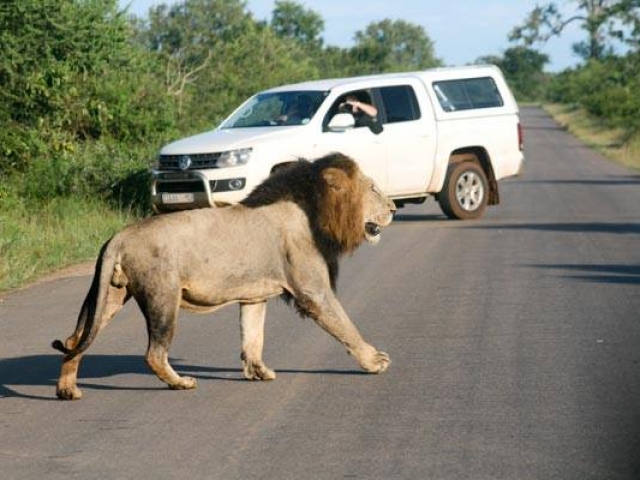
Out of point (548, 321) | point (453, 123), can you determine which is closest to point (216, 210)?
point (548, 321)

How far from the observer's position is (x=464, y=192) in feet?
66.3

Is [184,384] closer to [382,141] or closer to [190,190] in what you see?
→ [190,190]

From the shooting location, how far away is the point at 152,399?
8.27 meters

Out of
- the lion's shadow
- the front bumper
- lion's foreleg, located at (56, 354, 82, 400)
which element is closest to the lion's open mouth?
the lion's shadow

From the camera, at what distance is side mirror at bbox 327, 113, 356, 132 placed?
61.3ft

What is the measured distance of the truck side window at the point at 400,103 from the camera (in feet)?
64.3

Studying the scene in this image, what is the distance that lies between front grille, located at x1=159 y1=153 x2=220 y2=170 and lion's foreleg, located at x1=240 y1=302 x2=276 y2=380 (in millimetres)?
9298

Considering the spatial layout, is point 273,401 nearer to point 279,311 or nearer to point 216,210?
point 216,210

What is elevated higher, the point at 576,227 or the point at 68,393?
the point at 68,393

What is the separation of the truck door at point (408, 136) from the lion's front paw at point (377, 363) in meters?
10.5

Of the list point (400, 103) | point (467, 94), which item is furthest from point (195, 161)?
point (467, 94)

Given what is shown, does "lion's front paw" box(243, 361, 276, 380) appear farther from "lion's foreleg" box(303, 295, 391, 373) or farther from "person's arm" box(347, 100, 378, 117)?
"person's arm" box(347, 100, 378, 117)

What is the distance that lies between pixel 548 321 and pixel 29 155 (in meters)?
12.3

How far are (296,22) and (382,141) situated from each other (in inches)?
2507
